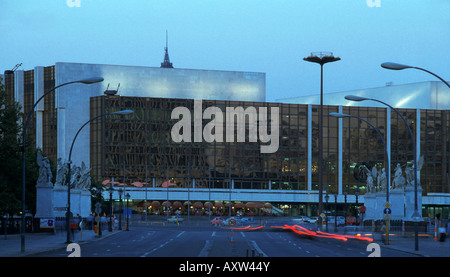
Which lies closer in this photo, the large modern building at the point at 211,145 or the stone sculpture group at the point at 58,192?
the stone sculpture group at the point at 58,192

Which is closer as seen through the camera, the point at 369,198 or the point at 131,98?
the point at 369,198

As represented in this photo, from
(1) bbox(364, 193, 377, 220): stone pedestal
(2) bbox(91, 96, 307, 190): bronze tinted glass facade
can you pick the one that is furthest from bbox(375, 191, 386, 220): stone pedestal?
(2) bbox(91, 96, 307, 190): bronze tinted glass facade

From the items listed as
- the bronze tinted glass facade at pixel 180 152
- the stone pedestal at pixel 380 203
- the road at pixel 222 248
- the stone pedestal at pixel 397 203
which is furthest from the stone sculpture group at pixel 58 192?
the bronze tinted glass facade at pixel 180 152

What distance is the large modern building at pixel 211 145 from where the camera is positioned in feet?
→ 463

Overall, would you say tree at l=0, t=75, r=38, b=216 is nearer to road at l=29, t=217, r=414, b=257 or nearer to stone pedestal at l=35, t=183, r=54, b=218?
stone pedestal at l=35, t=183, r=54, b=218

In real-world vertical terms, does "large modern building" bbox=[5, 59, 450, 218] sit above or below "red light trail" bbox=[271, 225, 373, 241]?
above

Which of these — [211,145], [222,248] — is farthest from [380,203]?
[211,145]

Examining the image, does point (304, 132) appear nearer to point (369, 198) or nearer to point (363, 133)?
point (363, 133)

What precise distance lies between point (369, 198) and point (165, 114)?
70.9 m

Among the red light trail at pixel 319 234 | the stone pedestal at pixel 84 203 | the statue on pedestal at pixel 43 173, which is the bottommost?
the red light trail at pixel 319 234

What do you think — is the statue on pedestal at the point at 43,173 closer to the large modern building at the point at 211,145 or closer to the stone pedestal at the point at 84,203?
the stone pedestal at the point at 84,203

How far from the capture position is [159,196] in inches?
5443

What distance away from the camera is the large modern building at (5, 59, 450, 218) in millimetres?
141000
